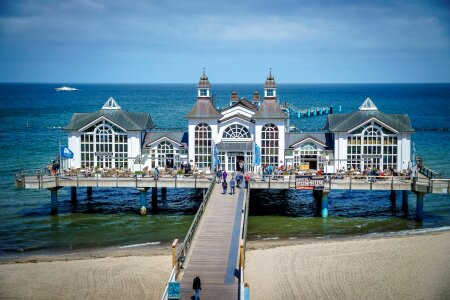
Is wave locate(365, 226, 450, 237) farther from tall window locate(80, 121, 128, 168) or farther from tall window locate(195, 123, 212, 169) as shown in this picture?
tall window locate(80, 121, 128, 168)

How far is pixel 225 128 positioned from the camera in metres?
44.6

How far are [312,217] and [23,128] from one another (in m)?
68.4

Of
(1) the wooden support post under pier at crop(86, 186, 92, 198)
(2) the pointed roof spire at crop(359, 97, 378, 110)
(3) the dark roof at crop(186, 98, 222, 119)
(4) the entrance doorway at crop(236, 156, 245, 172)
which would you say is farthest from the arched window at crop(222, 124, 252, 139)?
(1) the wooden support post under pier at crop(86, 186, 92, 198)

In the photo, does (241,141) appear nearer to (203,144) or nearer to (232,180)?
(203,144)

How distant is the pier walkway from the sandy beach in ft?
5.68

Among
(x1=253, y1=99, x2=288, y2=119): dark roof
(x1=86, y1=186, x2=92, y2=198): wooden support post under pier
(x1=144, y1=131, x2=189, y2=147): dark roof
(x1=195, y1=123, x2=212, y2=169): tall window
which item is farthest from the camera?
(x1=86, y1=186, x2=92, y2=198): wooden support post under pier

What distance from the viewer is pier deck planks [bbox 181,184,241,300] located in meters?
24.0

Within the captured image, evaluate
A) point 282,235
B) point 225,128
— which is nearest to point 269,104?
point 225,128

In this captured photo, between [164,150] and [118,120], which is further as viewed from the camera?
[164,150]

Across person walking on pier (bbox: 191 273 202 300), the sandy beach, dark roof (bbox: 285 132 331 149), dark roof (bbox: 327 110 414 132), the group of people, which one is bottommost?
the sandy beach

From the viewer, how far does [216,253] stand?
27.5 m

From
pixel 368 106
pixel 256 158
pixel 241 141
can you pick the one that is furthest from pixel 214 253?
pixel 368 106

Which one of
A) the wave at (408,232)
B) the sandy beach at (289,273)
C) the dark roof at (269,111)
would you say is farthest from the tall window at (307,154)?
the sandy beach at (289,273)

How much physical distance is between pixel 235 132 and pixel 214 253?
59.5ft
